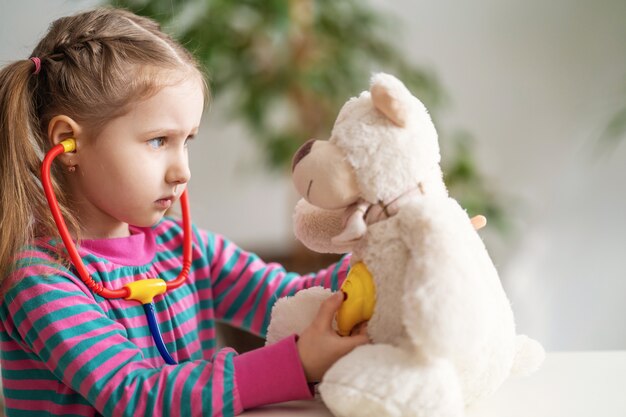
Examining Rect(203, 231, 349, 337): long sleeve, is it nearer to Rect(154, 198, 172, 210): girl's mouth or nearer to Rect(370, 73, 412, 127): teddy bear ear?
Rect(154, 198, 172, 210): girl's mouth

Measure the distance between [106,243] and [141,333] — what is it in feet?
0.38

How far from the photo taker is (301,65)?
1.77 meters

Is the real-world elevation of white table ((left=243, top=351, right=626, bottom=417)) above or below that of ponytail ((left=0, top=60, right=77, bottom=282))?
above

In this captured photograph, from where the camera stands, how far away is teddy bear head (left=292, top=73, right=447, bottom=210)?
64cm

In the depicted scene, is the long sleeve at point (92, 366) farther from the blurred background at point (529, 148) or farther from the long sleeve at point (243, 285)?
the blurred background at point (529, 148)

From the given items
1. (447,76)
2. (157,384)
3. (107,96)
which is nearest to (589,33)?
(447,76)

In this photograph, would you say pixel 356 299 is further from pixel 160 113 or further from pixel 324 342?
pixel 160 113

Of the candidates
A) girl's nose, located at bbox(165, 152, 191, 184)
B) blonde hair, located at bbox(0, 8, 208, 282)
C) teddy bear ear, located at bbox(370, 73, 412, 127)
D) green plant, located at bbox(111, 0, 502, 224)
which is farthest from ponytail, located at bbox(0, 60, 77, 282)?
green plant, located at bbox(111, 0, 502, 224)

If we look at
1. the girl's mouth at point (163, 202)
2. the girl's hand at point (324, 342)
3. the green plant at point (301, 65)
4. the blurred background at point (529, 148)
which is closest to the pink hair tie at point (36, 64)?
the girl's mouth at point (163, 202)

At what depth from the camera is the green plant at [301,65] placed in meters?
1.70

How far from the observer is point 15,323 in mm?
773

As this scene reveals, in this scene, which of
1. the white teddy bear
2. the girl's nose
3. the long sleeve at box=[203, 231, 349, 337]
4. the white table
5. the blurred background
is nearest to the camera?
the white teddy bear

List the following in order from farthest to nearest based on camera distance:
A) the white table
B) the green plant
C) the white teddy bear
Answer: the green plant, the white table, the white teddy bear

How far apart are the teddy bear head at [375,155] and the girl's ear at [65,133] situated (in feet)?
1.01
